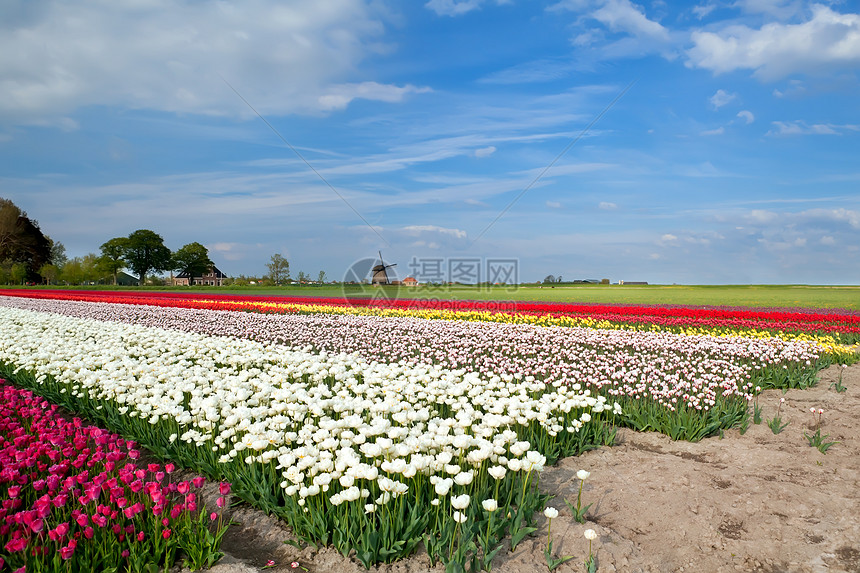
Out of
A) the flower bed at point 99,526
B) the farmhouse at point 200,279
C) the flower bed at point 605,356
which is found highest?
the farmhouse at point 200,279

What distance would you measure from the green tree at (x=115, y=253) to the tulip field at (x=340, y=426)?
3114 inches

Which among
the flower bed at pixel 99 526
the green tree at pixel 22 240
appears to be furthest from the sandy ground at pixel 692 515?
the green tree at pixel 22 240

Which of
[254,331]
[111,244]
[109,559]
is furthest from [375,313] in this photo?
[111,244]

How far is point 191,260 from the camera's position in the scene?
94.3 m

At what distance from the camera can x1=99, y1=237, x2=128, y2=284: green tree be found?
82.4 m

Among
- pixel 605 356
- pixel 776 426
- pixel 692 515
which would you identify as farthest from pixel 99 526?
pixel 605 356

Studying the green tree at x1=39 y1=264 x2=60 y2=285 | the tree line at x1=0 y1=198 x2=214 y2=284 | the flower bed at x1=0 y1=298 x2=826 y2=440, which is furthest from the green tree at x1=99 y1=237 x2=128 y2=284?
the flower bed at x1=0 y1=298 x2=826 y2=440

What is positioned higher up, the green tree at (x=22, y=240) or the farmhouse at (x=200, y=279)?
the green tree at (x=22, y=240)

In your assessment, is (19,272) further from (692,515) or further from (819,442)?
(819,442)

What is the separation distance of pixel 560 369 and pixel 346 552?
5.71 metres

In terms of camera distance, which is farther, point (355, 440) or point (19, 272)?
point (19, 272)

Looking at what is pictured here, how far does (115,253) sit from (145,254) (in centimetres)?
448

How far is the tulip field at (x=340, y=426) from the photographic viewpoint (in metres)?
3.79

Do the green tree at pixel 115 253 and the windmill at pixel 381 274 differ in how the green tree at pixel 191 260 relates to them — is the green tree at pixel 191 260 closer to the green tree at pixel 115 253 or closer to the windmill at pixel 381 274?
the green tree at pixel 115 253
